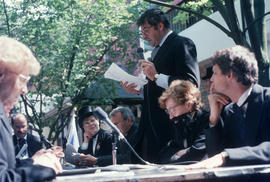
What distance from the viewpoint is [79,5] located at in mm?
10406

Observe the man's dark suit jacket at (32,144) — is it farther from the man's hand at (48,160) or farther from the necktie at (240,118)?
the man's hand at (48,160)

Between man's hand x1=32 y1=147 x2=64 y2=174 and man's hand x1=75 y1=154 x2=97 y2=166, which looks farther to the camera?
man's hand x1=75 y1=154 x2=97 y2=166

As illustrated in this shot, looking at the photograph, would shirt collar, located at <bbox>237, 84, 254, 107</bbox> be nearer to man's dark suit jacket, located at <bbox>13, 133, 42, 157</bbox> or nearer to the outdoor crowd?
the outdoor crowd

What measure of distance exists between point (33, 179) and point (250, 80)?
1554 millimetres

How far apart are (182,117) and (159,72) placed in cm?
52

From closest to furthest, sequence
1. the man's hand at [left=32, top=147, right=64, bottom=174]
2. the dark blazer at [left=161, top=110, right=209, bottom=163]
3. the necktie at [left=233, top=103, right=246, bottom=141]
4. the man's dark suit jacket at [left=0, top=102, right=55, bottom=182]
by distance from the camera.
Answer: the man's dark suit jacket at [left=0, top=102, right=55, bottom=182], the man's hand at [left=32, top=147, right=64, bottom=174], the necktie at [left=233, top=103, right=246, bottom=141], the dark blazer at [left=161, top=110, right=209, bottom=163]

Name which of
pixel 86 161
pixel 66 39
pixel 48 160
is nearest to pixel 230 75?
pixel 48 160

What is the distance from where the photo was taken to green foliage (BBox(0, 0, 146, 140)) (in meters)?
9.80

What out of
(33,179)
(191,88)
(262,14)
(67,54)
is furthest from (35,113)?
(33,179)

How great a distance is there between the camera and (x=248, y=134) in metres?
2.39

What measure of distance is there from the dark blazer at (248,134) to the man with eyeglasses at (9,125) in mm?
866

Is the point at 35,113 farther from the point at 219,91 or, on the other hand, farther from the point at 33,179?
the point at 33,179

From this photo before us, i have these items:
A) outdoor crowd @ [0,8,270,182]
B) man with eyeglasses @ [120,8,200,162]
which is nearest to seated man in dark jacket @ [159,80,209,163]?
outdoor crowd @ [0,8,270,182]

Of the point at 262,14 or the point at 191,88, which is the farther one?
the point at 262,14
